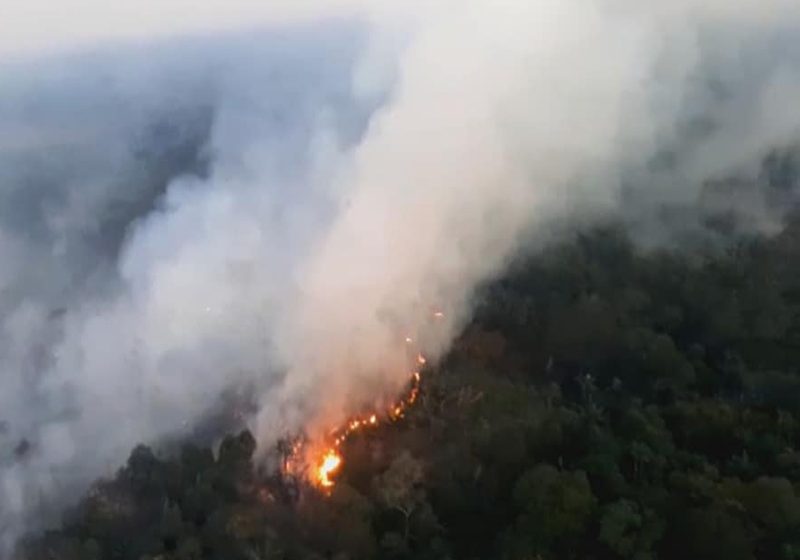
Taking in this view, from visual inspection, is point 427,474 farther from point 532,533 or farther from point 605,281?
point 605,281

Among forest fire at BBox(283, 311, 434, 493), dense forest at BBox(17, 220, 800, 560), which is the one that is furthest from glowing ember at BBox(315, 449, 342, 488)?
dense forest at BBox(17, 220, 800, 560)

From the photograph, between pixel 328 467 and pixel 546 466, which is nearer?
pixel 546 466

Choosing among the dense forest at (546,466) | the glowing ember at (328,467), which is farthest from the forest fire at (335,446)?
the dense forest at (546,466)

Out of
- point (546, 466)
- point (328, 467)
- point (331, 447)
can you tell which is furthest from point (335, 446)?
point (546, 466)

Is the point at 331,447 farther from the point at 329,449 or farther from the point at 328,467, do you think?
the point at 328,467

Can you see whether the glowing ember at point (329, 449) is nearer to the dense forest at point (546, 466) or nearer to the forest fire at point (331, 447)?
the forest fire at point (331, 447)
